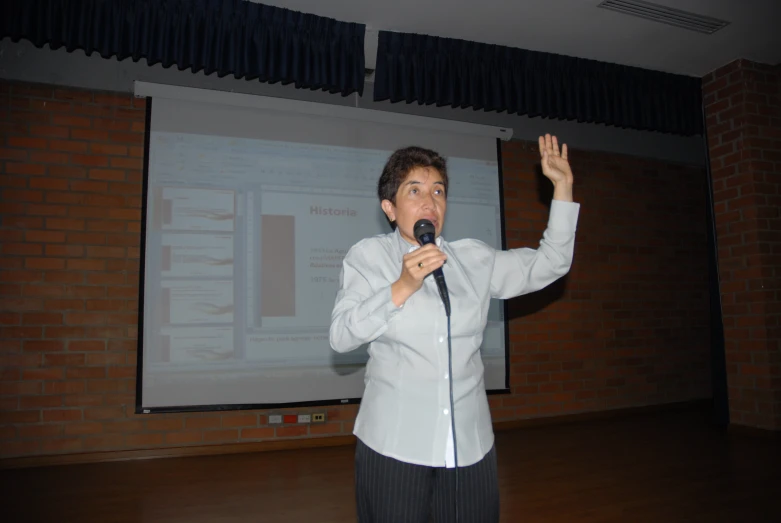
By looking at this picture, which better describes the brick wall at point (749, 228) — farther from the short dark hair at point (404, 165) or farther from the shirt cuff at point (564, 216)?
the short dark hair at point (404, 165)

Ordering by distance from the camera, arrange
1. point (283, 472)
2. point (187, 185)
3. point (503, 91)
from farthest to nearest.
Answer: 1. point (503, 91)
2. point (187, 185)
3. point (283, 472)

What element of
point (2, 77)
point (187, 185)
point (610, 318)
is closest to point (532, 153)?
point (610, 318)

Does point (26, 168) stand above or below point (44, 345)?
above

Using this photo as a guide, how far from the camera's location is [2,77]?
Result: 3275 mm

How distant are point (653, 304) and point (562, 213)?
448 cm

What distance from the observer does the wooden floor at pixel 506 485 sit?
8.16 ft

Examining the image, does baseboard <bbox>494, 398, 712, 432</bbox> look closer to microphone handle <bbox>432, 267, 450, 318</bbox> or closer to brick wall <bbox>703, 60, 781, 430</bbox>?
brick wall <bbox>703, 60, 781, 430</bbox>

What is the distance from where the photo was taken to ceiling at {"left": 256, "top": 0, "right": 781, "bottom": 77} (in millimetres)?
3344

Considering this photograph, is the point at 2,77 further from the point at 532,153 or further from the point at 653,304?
the point at 653,304

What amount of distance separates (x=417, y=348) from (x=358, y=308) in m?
0.17

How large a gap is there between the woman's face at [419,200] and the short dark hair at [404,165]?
12 millimetres

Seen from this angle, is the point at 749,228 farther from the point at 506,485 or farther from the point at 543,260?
the point at 543,260

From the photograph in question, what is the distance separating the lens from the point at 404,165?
1273 millimetres

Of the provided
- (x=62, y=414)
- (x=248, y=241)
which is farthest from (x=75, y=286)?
(x=248, y=241)
